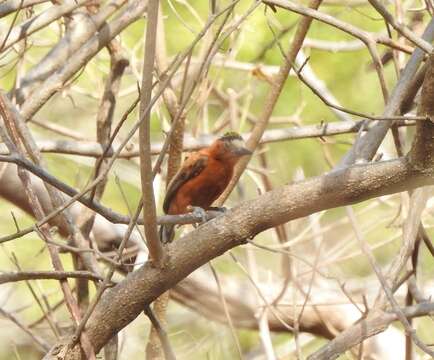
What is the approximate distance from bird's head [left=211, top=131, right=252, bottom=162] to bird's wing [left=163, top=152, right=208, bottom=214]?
6.9 inches

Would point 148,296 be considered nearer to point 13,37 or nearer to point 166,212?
point 13,37

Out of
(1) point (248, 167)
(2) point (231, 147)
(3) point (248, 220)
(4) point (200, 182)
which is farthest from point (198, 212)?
(3) point (248, 220)

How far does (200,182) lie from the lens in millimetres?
5113

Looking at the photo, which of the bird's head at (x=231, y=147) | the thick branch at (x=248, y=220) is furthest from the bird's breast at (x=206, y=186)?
the thick branch at (x=248, y=220)

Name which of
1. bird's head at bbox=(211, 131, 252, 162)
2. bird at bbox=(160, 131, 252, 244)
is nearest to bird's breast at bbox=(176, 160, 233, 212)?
bird at bbox=(160, 131, 252, 244)

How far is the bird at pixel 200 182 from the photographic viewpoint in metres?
5.00

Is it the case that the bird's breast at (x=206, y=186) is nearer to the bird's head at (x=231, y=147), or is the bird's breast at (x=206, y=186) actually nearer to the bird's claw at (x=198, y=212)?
the bird's head at (x=231, y=147)

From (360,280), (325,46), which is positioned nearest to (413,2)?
(325,46)

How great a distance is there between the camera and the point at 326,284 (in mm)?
6383

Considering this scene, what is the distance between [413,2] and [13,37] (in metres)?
3.71

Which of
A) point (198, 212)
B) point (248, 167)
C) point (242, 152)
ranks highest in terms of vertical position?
→ point (248, 167)

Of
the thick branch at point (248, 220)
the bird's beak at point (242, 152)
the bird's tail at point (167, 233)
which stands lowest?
the thick branch at point (248, 220)

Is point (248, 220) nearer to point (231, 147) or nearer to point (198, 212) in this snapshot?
point (198, 212)

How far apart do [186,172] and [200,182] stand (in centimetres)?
10
